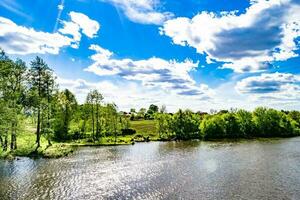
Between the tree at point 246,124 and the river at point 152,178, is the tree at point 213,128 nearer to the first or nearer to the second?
the tree at point 246,124

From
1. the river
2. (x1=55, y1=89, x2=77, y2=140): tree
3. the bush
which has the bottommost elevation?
the river

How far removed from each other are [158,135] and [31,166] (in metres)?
81.7

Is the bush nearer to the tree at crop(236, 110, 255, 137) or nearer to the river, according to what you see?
the tree at crop(236, 110, 255, 137)

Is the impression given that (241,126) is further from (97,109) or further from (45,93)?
(45,93)

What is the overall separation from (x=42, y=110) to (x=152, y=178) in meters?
39.8

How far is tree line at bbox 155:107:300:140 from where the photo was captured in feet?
429

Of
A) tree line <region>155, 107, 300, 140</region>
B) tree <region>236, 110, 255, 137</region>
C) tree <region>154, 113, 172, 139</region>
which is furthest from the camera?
tree <region>236, 110, 255, 137</region>

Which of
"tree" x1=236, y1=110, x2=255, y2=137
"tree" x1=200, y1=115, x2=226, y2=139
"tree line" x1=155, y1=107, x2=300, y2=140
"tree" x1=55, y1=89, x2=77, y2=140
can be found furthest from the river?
"tree" x1=236, y1=110, x2=255, y2=137

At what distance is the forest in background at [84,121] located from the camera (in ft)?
221

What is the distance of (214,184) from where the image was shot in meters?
43.8

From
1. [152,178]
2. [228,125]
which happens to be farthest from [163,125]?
[152,178]

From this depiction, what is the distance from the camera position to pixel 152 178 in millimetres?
48094

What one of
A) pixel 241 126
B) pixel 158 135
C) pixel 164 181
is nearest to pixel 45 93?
pixel 164 181

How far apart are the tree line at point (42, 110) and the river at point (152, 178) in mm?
9378
